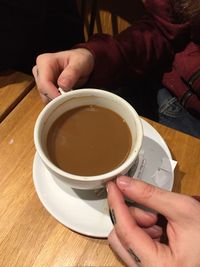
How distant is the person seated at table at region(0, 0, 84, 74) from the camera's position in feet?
3.06

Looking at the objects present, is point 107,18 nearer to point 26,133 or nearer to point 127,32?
point 127,32

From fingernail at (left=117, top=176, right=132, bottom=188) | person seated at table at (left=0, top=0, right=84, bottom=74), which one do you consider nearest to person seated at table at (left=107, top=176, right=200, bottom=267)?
fingernail at (left=117, top=176, right=132, bottom=188)

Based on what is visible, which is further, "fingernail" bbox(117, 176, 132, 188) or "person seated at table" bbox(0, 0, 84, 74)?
"person seated at table" bbox(0, 0, 84, 74)

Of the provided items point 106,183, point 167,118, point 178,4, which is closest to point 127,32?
point 178,4

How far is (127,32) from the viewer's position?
88 centimetres

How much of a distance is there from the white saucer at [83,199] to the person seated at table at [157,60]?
0.21 metres

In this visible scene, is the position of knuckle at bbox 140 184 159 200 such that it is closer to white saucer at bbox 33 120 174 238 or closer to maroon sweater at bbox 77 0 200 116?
white saucer at bbox 33 120 174 238

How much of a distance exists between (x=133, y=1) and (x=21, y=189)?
0.77 m

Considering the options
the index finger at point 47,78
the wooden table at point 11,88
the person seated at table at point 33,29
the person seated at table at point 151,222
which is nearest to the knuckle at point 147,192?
the person seated at table at point 151,222

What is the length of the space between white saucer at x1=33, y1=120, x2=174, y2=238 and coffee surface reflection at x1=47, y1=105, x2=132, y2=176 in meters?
0.06

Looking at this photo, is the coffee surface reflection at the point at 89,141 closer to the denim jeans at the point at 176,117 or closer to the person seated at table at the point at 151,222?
the person seated at table at the point at 151,222

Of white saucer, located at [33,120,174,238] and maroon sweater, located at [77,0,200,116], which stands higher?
maroon sweater, located at [77,0,200,116]

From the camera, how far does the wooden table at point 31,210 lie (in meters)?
0.56

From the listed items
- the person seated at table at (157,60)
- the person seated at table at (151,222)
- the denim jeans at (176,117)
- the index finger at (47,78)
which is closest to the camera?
the person seated at table at (151,222)
